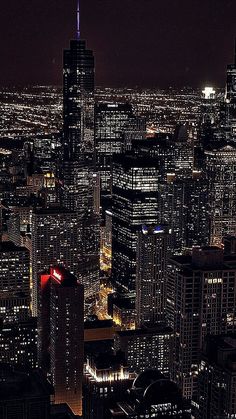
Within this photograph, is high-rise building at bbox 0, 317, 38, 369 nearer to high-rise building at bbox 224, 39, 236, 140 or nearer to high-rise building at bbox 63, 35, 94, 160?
high-rise building at bbox 63, 35, 94, 160

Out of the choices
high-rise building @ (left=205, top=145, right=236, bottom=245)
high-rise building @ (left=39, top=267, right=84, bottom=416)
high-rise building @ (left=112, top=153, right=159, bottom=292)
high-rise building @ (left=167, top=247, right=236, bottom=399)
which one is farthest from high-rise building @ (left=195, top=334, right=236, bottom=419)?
high-rise building @ (left=205, top=145, right=236, bottom=245)

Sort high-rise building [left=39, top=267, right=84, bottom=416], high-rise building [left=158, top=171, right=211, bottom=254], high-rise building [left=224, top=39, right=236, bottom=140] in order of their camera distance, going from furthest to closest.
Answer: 1. high-rise building [left=224, top=39, right=236, bottom=140]
2. high-rise building [left=158, top=171, right=211, bottom=254]
3. high-rise building [left=39, top=267, right=84, bottom=416]

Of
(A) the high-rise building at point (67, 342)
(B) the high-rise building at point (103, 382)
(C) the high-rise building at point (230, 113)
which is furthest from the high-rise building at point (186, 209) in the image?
(B) the high-rise building at point (103, 382)

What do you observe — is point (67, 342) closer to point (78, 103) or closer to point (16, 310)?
point (16, 310)

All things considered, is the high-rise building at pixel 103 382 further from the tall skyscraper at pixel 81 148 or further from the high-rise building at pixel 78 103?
the high-rise building at pixel 78 103

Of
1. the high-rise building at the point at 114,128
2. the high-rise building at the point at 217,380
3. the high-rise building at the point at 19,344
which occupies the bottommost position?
the high-rise building at the point at 19,344

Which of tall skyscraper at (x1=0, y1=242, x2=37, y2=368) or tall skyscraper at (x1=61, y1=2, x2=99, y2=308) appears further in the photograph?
tall skyscraper at (x1=61, y1=2, x2=99, y2=308)

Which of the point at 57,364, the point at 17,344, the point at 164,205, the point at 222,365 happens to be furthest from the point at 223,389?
the point at 164,205
